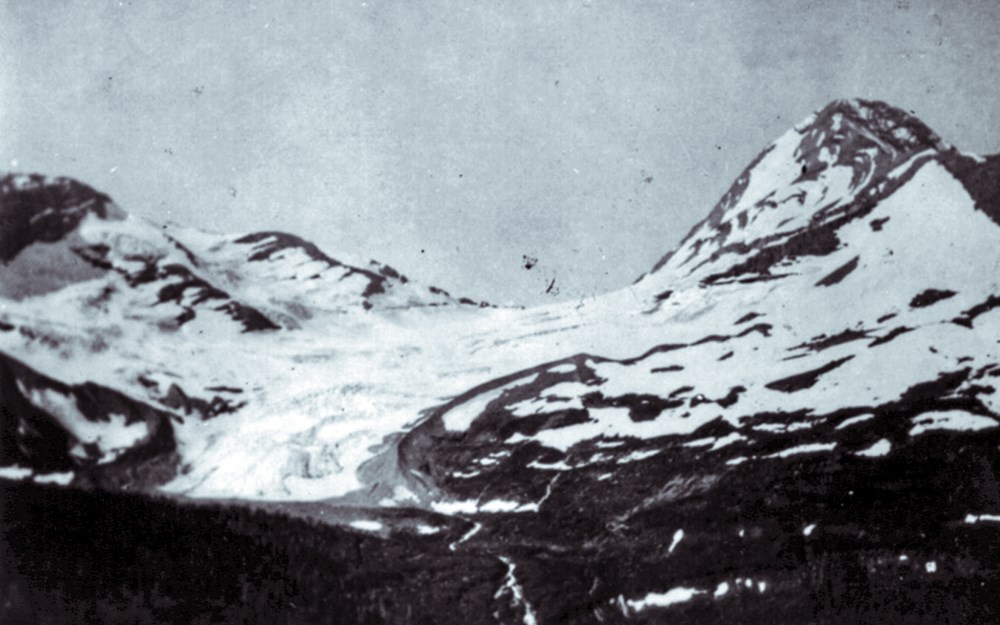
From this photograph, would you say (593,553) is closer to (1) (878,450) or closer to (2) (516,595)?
(2) (516,595)

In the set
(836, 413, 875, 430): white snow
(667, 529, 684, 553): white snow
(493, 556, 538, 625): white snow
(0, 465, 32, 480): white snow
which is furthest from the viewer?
(836, 413, 875, 430): white snow

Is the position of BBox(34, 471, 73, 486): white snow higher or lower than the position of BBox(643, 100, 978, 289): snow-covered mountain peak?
lower

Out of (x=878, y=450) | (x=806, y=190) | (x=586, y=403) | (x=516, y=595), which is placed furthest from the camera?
(x=806, y=190)

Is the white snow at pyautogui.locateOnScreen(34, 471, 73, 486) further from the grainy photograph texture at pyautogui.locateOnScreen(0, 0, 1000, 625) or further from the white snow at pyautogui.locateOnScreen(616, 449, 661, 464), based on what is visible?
the white snow at pyautogui.locateOnScreen(616, 449, 661, 464)

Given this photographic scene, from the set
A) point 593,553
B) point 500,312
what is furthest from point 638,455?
point 500,312

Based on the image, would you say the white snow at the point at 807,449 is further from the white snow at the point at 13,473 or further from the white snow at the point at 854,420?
the white snow at the point at 13,473

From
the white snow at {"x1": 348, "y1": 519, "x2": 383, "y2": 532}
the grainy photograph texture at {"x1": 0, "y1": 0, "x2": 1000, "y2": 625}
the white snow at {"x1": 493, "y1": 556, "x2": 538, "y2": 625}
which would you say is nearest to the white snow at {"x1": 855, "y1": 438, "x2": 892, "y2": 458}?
the grainy photograph texture at {"x1": 0, "y1": 0, "x2": 1000, "y2": 625}
